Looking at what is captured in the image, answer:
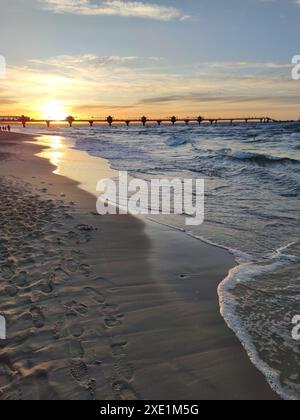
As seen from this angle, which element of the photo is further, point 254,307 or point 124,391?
point 254,307

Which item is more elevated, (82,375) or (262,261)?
(262,261)

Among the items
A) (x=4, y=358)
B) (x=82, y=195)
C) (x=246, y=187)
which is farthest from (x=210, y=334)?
(x=246, y=187)

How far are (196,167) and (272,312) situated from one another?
48.1 feet

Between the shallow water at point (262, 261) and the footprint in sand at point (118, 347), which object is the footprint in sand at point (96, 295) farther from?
the shallow water at point (262, 261)

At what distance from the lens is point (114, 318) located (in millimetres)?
4117

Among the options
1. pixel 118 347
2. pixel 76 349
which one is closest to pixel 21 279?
pixel 76 349

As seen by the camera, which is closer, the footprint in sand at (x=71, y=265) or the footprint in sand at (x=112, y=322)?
the footprint in sand at (x=112, y=322)

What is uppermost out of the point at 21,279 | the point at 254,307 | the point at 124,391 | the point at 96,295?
the point at 21,279

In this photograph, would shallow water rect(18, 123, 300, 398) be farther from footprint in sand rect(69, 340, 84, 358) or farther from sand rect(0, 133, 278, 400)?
footprint in sand rect(69, 340, 84, 358)

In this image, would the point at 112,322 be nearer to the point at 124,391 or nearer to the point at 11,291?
the point at 124,391

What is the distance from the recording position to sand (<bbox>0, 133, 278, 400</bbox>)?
10.4ft

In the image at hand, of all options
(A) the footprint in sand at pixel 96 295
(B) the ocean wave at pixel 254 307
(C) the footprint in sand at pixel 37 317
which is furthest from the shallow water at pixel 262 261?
(C) the footprint in sand at pixel 37 317

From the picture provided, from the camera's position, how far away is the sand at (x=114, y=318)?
316 cm
